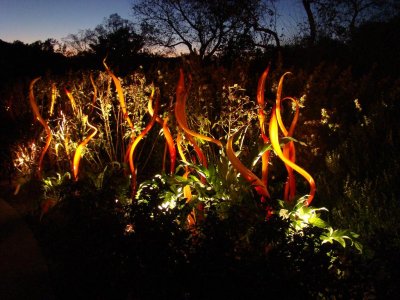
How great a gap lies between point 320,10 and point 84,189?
15.0 meters

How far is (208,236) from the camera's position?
111 inches

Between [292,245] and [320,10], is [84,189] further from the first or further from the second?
[320,10]

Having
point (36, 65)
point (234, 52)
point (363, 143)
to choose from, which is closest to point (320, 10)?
point (234, 52)

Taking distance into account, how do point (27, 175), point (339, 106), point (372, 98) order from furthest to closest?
point (372, 98) → point (339, 106) → point (27, 175)

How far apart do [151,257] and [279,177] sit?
2.95 metres

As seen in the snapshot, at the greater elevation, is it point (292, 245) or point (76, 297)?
point (292, 245)

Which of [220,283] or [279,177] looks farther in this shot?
[279,177]

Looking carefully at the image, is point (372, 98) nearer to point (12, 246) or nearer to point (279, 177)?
point (279, 177)

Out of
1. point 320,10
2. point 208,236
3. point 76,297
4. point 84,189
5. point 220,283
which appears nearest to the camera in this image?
point 220,283

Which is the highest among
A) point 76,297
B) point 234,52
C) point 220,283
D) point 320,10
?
point 320,10

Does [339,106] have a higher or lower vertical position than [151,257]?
higher

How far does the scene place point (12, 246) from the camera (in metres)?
4.42

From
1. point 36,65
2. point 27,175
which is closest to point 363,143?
point 27,175

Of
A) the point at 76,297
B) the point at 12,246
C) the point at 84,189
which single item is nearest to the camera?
the point at 76,297
